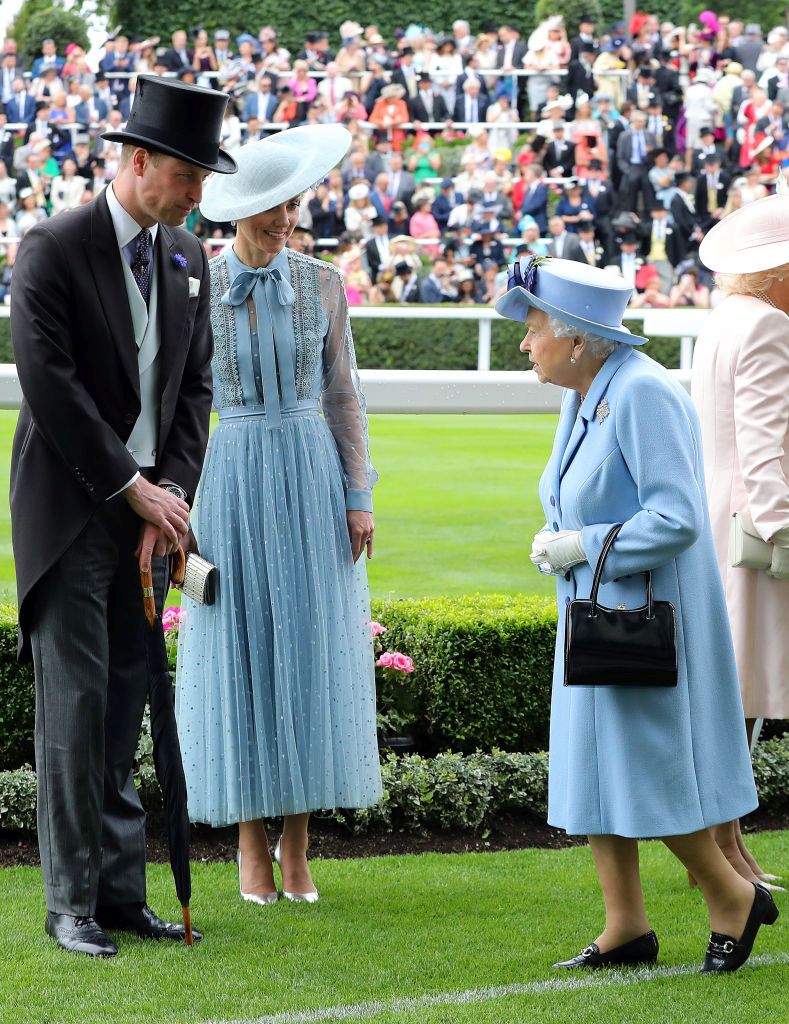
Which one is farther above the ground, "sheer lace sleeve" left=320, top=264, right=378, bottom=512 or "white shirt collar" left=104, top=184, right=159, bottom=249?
"white shirt collar" left=104, top=184, right=159, bottom=249

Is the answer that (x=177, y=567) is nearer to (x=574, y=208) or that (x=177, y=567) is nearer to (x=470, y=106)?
(x=574, y=208)

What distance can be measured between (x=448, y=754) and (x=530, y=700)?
423 mm

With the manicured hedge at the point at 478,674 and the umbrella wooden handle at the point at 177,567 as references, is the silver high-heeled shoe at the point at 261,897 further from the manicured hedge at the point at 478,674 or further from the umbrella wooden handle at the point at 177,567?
the manicured hedge at the point at 478,674

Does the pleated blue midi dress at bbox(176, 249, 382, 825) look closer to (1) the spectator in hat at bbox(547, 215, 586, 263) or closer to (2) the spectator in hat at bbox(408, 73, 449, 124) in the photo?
(1) the spectator in hat at bbox(547, 215, 586, 263)

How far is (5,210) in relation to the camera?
70.7 ft

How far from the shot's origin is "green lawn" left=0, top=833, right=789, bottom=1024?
3.30 meters

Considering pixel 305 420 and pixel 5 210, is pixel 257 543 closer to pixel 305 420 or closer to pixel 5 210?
pixel 305 420

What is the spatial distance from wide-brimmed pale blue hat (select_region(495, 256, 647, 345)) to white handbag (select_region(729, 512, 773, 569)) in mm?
866

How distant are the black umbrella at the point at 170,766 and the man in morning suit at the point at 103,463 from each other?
0.12m

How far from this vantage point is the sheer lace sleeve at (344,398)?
4.29 m

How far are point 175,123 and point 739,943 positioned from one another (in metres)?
2.36

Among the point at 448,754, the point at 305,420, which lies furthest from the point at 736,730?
the point at 448,754

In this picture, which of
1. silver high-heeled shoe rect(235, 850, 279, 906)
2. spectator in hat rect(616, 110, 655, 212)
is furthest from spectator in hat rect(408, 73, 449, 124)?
silver high-heeled shoe rect(235, 850, 279, 906)

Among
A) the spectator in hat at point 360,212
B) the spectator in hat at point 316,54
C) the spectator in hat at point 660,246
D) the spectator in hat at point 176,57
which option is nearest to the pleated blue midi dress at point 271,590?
the spectator in hat at point 360,212
